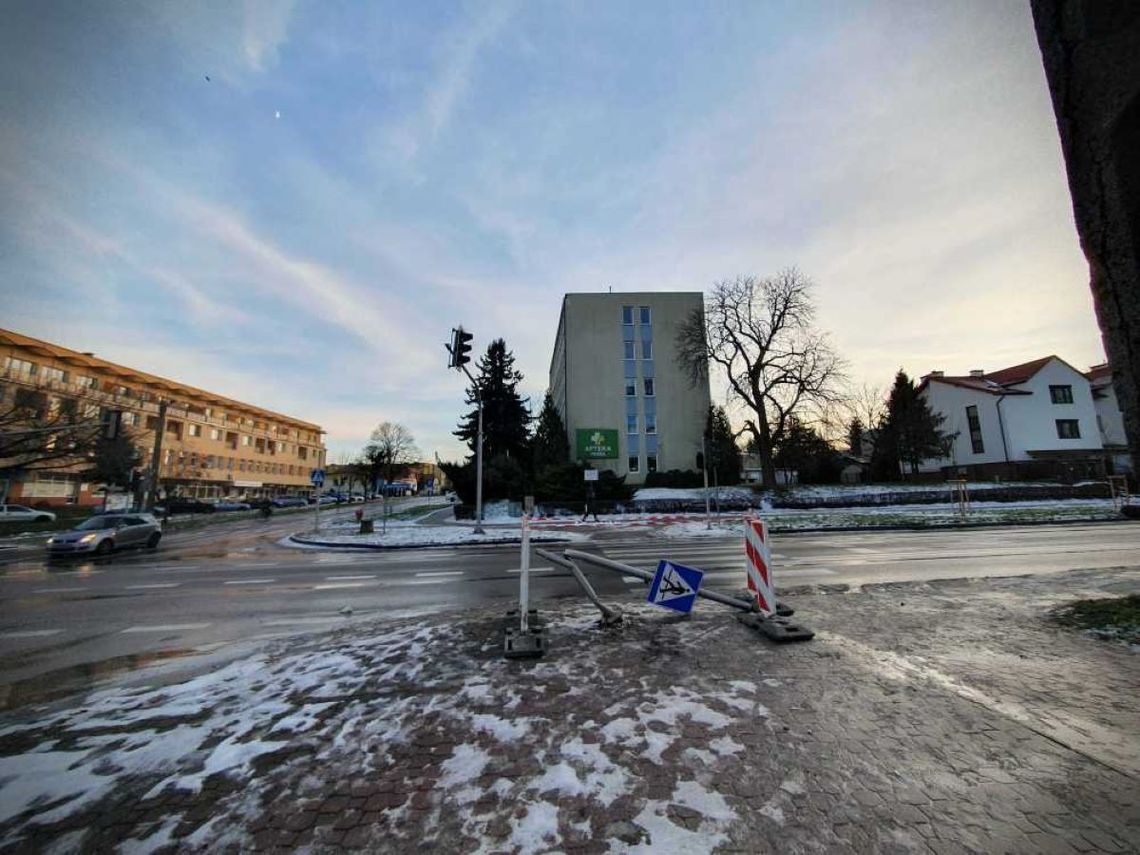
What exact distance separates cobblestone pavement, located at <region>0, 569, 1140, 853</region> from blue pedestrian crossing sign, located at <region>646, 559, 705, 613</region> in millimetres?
610

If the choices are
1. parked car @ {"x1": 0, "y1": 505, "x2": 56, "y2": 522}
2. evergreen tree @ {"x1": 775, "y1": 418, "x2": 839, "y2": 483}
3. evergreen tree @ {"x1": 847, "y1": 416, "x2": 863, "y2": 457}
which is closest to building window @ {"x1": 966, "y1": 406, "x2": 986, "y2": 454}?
evergreen tree @ {"x1": 847, "y1": 416, "x2": 863, "y2": 457}

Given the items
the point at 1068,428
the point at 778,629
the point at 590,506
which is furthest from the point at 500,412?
the point at 1068,428

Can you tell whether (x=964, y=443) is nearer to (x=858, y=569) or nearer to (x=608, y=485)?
(x=608, y=485)

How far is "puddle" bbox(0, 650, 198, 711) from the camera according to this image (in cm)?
421

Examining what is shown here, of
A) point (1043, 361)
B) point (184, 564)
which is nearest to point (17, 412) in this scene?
point (184, 564)

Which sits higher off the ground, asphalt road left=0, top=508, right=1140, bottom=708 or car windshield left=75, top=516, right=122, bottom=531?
car windshield left=75, top=516, right=122, bottom=531

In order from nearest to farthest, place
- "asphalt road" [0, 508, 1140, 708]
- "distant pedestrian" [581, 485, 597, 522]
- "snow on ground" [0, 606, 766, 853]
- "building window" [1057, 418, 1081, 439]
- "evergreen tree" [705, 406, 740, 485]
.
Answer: "snow on ground" [0, 606, 766, 853] < "asphalt road" [0, 508, 1140, 708] < "distant pedestrian" [581, 485, 597, 522] < "evergreen tree" [705, 406, 740, 485] < "building window" [1057, 418, 1081, 439]

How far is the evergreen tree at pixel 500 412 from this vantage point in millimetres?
36153

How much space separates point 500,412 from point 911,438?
34822 millimetres

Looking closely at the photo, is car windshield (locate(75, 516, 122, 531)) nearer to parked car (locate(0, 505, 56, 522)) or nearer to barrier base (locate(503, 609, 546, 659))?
barrier base (locate(503, 609, 546, 659))

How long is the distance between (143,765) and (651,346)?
45965 mm

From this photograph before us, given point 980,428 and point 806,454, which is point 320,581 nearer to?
point 806,454

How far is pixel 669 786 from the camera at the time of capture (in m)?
2.40

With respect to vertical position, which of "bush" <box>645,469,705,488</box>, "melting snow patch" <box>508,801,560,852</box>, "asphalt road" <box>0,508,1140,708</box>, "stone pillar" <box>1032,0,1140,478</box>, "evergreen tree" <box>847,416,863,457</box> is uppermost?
"evergreen tree" <box>847,416,863,457</box>
